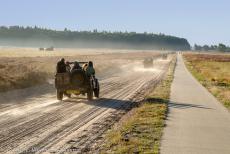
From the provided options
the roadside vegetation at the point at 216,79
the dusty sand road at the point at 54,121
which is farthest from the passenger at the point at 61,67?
the roadside vegetation at the point at 216,79

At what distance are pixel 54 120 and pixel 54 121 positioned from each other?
228mm

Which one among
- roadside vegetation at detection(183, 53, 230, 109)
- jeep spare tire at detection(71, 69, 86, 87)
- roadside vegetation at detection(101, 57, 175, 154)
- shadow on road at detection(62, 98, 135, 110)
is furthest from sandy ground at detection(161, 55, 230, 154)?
jeep spare tire at detection(71, 69, 86, 87)

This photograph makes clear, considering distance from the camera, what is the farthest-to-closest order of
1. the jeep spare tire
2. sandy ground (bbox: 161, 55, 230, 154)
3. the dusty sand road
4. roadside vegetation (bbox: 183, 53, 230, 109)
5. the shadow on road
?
roadside vegetation (bbox: 183, 53, 230, 109) < the jeep spare tire < the shadow on road < the dusty sand road < sandy ground (bbox: 161, 55, 230, 154)

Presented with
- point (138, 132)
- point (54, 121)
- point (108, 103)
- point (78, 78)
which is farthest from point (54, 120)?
point (78, 78)

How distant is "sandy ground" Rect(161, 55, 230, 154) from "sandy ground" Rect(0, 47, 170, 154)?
1.85m

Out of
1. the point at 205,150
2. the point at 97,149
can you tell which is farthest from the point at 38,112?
the point at 205,150

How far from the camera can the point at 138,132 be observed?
1353 centimetres

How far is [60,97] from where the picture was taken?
22734 millimetres

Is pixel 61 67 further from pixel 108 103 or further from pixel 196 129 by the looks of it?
pixel 196 129

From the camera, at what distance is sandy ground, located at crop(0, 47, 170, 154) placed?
11.9m

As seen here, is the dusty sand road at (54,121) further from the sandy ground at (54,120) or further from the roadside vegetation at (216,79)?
the roadside vegetation at (216,79)

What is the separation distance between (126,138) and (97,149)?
1.26 meters

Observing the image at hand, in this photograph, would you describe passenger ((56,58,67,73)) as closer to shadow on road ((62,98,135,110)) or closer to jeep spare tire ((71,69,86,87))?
jeep spare tire ((71,69,86,87))

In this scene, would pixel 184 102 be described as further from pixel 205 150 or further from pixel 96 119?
pixel 205 150
